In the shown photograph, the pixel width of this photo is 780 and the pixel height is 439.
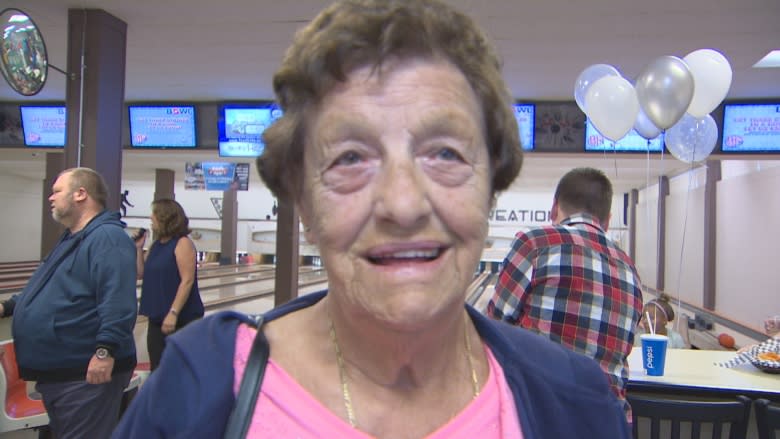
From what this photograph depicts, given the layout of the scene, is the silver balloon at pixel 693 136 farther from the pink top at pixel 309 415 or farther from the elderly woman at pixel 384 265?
the pink top at pixel 309 415

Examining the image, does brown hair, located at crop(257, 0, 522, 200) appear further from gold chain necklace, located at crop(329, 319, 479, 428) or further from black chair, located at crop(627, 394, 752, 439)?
black chair, located at crop(627, 394, 752, 439)

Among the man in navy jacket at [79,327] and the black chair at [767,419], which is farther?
the man in navy jacket at [79,327]

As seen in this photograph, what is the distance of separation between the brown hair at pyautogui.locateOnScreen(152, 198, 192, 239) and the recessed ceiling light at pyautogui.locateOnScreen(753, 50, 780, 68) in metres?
4.34

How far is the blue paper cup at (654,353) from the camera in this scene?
8.44 feet

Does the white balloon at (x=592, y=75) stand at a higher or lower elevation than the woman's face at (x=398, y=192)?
higher

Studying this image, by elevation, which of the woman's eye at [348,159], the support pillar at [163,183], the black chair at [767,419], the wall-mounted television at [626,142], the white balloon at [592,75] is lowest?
the black chair at [767,419]

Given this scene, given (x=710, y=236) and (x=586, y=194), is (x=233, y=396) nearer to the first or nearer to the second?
(x=586, y=194)

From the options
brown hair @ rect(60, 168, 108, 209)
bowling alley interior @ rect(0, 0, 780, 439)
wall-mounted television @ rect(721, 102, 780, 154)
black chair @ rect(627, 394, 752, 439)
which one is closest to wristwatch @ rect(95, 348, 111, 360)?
bowling alley interior @ rect(0, 0, 780, 439)

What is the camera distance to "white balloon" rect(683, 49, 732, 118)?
332 cm

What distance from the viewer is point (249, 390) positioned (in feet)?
2.39

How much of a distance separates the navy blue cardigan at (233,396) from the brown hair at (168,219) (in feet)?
9.38

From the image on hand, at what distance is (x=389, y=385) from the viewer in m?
0.80

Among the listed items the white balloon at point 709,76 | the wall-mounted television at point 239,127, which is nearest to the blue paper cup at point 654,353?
the white balloon at point 709,76

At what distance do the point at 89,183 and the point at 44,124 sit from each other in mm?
4236
